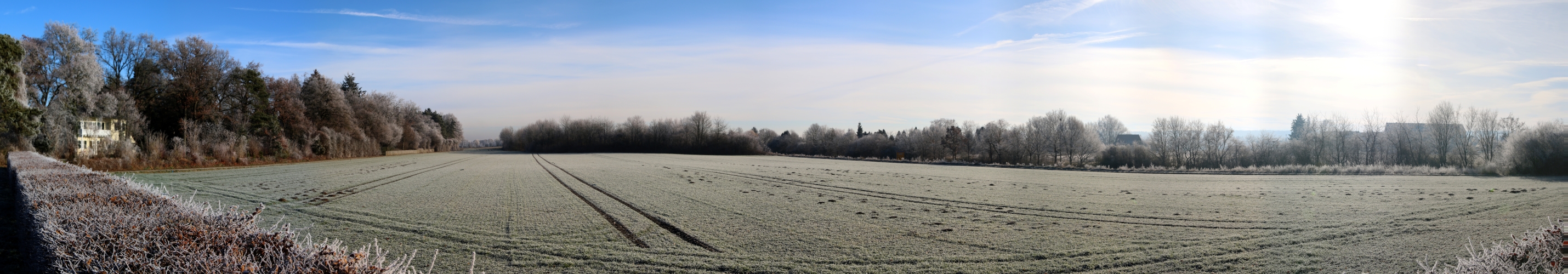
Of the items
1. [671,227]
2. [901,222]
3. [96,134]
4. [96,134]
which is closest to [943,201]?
[901,222]

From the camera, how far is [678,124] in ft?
246

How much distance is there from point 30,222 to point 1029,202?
1335cm

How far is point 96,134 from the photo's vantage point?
27.2 metres

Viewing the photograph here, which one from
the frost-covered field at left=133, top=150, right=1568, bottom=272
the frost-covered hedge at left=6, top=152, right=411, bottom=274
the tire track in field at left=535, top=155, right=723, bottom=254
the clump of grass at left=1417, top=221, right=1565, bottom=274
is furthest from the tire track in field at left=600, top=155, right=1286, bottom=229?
the frost-covered hedge at left=6, top=152, right=411, bottom=274

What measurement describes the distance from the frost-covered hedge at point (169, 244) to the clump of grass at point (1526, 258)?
700 cm

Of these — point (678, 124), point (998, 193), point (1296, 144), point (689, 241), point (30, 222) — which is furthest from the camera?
point (678, 124)

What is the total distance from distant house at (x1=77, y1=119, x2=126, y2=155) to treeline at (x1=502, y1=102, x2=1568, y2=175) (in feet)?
145

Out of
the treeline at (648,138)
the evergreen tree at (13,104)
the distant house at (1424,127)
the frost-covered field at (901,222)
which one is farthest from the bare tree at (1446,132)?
the evergreen tree at (13,104)

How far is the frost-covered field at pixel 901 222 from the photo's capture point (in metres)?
5.71

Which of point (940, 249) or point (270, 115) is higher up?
point (270, 115)

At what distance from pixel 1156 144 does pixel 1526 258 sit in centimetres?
4878

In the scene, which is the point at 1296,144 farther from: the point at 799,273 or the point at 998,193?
the point at 799,273

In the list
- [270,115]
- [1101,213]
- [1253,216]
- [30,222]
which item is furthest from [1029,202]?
[270,115]

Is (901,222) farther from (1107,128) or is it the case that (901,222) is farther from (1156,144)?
(1107,128)
